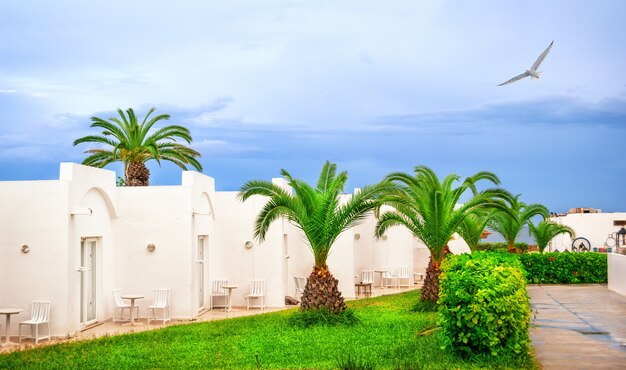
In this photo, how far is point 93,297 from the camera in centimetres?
1975

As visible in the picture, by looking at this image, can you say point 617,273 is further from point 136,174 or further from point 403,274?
point 136,174

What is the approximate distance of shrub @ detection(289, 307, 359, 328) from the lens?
1770 centimetres

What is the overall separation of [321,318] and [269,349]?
398 centimetres

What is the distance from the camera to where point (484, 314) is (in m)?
10.8

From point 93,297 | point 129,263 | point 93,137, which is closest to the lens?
point 93,297

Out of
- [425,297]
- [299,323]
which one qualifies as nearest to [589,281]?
[425,297]

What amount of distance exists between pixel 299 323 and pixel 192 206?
18.9ft

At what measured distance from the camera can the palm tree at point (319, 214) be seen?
1825 cm

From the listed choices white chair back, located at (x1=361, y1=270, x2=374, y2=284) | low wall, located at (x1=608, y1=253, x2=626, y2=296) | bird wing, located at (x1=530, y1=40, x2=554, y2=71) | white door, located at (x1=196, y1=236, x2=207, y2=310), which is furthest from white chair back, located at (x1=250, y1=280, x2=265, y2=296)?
low wall, located at (x1=608, y1=253, x2=626, y2=296)

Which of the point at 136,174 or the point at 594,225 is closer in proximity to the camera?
the point at 136,174

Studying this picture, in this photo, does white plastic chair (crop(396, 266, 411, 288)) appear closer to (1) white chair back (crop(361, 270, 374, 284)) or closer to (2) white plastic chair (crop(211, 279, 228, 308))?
(1) white chair back (crop(361, 270, 374, 284))

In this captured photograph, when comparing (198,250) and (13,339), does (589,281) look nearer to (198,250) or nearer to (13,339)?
(198,250)

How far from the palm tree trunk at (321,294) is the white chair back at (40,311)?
254 inches

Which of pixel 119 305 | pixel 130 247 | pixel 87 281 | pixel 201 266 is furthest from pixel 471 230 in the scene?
pixel 87 281
